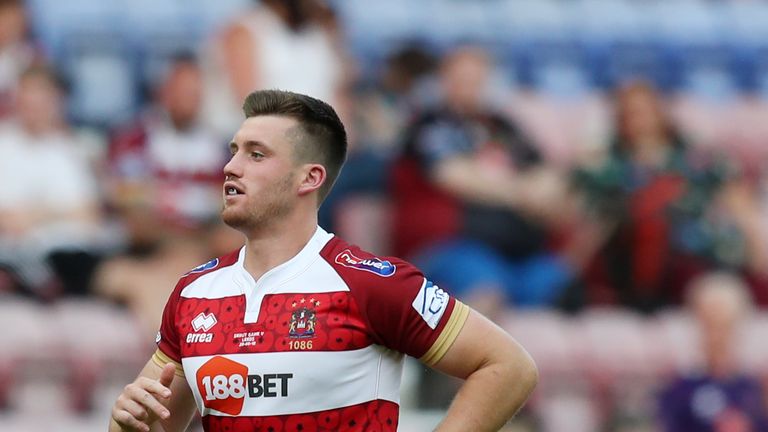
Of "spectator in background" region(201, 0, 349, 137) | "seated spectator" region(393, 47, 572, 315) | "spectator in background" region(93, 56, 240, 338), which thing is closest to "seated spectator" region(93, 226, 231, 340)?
"spectator in background" region(93, 56, 240, 338)

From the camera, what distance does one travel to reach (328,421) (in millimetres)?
3357

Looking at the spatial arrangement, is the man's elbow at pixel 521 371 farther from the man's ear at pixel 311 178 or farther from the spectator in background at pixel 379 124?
the spectator in background at pixel 379 124

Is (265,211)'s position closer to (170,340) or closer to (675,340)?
(170,340)

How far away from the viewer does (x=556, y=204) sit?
8750 millimetres

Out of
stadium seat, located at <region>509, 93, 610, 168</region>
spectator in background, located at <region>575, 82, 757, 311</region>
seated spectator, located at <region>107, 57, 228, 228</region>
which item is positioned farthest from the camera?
stadium seat, located at <region>509, 93, 610, 168</region>

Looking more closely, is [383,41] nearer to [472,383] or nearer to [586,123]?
[586,123]

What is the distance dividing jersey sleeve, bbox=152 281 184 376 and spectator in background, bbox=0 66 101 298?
3.98 meters

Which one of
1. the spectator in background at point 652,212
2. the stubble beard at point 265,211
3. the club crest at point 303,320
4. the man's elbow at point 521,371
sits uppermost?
the stubble beard at point 265,211

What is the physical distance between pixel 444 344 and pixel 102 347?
175 inches

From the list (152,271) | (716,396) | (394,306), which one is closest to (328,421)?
(394,306)

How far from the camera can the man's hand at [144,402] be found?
3271mm

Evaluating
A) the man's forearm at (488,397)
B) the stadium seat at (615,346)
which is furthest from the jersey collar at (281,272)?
the stadium seat at (615,346)

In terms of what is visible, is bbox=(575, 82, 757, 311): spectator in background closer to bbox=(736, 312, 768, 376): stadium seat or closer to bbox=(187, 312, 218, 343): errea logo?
bbox=(736, 312, 768, 376): stadium seat

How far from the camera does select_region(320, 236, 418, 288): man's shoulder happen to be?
3.39 metres
